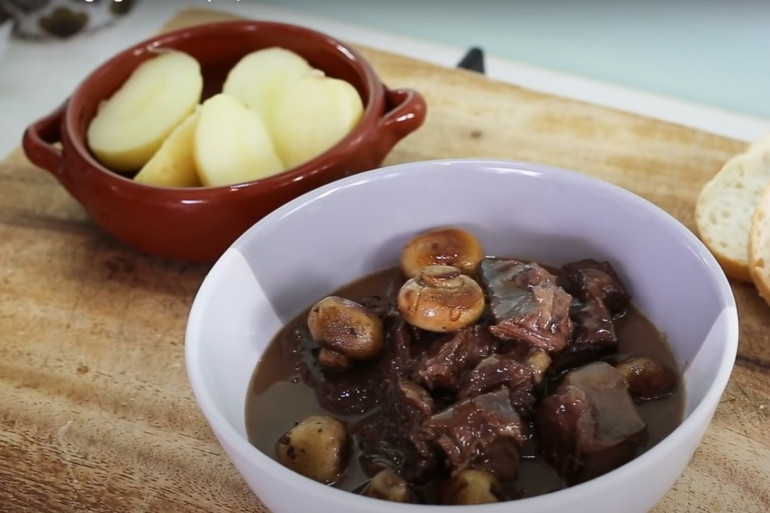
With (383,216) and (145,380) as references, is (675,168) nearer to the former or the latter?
(383,216)

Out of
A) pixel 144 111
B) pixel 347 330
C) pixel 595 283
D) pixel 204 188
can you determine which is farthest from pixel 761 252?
pixel 144 111

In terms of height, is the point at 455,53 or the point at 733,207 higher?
the point at 733,207

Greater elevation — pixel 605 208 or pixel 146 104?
pixel 605 208

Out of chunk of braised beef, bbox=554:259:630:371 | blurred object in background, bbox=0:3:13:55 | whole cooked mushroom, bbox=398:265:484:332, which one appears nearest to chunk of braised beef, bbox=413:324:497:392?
whole cooked mushroom, bbox=398:265:484:332

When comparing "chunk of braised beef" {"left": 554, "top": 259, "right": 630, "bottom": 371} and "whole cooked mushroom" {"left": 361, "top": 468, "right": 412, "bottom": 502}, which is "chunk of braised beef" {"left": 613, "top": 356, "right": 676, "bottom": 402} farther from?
"whole cooked mushroom" {"left": 361, "top": 468, "right": 412, "bottom": 502}

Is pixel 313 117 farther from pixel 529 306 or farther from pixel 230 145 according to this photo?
pixel 529 306

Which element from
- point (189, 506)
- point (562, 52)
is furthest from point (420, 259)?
point (562, 52)

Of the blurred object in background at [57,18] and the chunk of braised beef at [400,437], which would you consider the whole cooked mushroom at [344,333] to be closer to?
the chunk of braised beef at [400,437]
